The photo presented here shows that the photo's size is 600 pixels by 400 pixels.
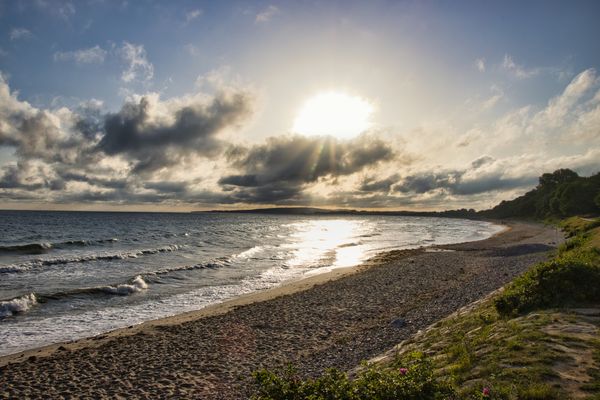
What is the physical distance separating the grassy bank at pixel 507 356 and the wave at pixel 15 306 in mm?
21526

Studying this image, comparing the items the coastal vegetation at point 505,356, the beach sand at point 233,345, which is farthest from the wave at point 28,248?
the coastal vegetation at point 505,356

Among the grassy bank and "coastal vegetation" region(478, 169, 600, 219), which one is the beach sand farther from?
"coastal vegetation" region(478, 169, 600, 219)

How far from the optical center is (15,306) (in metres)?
21.6

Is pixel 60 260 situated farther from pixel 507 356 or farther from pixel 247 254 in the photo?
pixel 507 356

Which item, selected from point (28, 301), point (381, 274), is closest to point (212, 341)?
point (28, 301)

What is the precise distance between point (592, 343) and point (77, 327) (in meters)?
21.9

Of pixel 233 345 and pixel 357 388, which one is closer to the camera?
pixel 357 388

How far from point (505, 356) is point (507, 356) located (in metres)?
0.04

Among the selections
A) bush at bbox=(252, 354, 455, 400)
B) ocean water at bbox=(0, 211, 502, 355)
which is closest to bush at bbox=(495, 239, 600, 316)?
bush at bbox=(252, 354, 455, 400)

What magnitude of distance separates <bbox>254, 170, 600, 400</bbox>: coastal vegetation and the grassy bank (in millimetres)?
16

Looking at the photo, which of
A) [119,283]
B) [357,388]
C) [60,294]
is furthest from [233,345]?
[119,283]

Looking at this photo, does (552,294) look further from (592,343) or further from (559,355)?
(559,355)

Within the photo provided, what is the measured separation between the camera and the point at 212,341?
15930 mm

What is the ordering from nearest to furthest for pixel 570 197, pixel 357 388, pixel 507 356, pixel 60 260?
pixel 357 388, pixel 507 356, pixel 60 260, pixel 570 197
